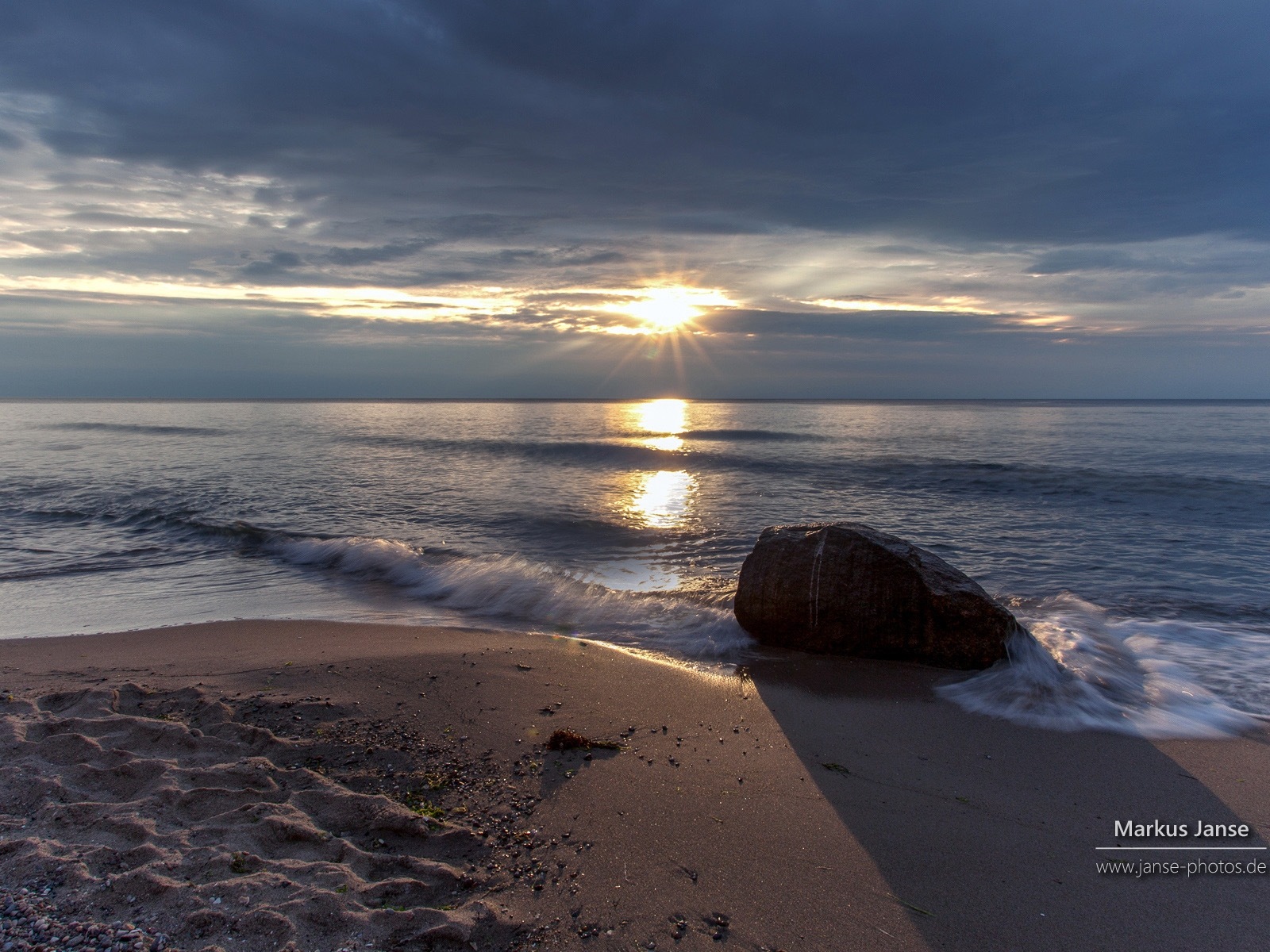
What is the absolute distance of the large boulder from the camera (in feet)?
17.8

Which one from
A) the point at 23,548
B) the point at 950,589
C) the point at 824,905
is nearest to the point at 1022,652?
the point at 950,589

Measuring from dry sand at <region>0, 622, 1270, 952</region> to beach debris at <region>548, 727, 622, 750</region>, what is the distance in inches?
2.5

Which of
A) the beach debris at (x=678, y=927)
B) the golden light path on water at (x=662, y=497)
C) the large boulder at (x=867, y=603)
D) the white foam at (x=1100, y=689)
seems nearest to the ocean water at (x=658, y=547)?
the white foam at (x=1100, y=689)

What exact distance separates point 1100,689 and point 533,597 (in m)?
5.23

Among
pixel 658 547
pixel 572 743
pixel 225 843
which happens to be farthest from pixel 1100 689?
pixel 658 547

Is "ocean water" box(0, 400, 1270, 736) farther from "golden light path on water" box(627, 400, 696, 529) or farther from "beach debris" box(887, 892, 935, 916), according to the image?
"beach debris" box(887, 892, 935, 916)

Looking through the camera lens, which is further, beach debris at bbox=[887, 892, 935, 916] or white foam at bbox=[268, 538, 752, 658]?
white foam at bbox=[268, 538, 752, 658]

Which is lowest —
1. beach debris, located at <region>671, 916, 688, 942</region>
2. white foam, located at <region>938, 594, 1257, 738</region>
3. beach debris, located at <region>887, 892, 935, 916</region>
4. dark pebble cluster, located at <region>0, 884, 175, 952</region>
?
white foam, located at <region>938, 594, 1257, 738</region>

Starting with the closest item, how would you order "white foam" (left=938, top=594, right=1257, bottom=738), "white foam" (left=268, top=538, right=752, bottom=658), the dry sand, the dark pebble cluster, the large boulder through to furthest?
the dark pebble cluster, the dry sand, "white foam" (left=938, top=594, right=1257, bottom=738), the large boulder, "white foam" (left=268, top=538, right=752, bottom=658)

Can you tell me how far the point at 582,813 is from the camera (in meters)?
3.19

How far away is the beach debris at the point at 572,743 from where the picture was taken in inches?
150

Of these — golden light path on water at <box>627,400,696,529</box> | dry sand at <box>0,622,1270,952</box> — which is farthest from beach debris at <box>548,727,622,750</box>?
golden light path on water at <box>627,400,696,529</box>

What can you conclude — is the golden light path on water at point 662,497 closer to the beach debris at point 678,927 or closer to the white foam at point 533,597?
the white foam at point 533,597

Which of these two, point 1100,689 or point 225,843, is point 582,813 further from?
point 1100,689
